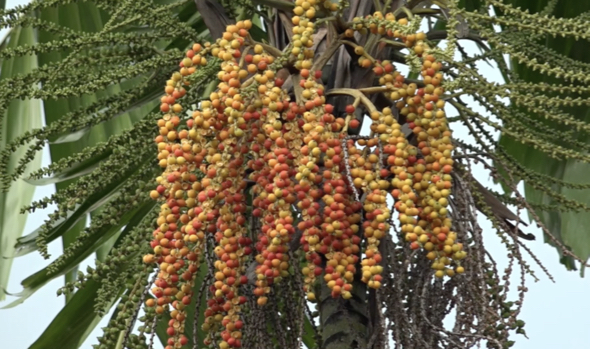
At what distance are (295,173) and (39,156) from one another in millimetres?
1243

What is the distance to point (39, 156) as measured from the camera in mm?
2209

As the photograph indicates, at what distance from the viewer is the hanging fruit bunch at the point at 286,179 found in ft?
3.64

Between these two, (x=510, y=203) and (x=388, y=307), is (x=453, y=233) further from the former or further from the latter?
(x=510, y=203)

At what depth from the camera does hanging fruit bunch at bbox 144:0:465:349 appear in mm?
1109

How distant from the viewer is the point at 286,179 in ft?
3.59

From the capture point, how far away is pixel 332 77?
1.38 meters

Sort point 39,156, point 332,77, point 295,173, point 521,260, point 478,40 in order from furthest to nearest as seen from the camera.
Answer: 1. point 39,156
2. point 478,40
3. point 332,77
4. point 521,260
5. point 295,173

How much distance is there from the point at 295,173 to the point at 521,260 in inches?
14.1

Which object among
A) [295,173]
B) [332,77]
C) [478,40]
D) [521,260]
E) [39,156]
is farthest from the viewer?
[39,156]

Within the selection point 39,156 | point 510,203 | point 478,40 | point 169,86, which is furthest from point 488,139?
point 39,156

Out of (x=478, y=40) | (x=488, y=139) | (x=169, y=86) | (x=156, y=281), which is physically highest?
(x=478, y=40)

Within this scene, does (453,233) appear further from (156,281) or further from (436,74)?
(156,281)

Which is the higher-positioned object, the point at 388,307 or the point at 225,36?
the point at 225,36

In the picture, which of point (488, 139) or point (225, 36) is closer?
point (225, 36)
